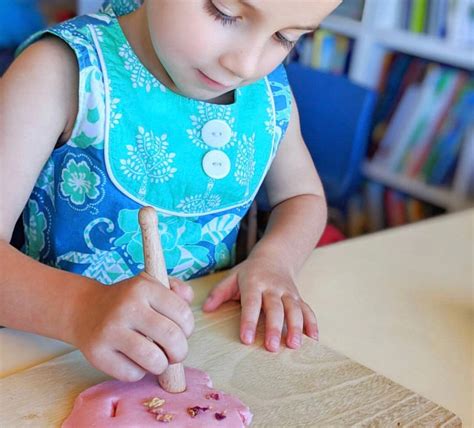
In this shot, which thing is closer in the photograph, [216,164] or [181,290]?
[181,290]

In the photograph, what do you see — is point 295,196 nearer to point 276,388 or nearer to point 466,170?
point 276,388

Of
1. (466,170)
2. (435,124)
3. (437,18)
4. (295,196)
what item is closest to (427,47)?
(437,18)

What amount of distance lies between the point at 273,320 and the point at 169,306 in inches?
5.7

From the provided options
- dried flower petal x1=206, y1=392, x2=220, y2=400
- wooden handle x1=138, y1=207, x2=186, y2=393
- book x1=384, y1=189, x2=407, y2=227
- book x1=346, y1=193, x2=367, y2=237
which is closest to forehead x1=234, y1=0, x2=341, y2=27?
wooden handle x1=138, y1=207, x2=186, y2=393

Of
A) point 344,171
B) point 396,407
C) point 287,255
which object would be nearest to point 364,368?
point 396,407

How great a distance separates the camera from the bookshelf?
1.80m

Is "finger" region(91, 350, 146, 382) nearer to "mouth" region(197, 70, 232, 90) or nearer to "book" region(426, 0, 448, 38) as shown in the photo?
"mouth" region(197, 70, 232, 90)

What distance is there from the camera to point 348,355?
0.60 m

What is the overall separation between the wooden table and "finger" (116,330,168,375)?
54 millimetres

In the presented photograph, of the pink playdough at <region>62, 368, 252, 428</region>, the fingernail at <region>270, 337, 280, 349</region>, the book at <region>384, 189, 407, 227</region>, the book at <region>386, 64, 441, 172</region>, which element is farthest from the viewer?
the book at <region>384, 189, 407, 227</region>

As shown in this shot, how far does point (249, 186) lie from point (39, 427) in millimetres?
352

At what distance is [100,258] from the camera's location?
712 mm

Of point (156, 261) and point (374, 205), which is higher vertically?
point (156, 261)

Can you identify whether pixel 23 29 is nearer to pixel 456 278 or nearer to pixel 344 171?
pixel 344 171
